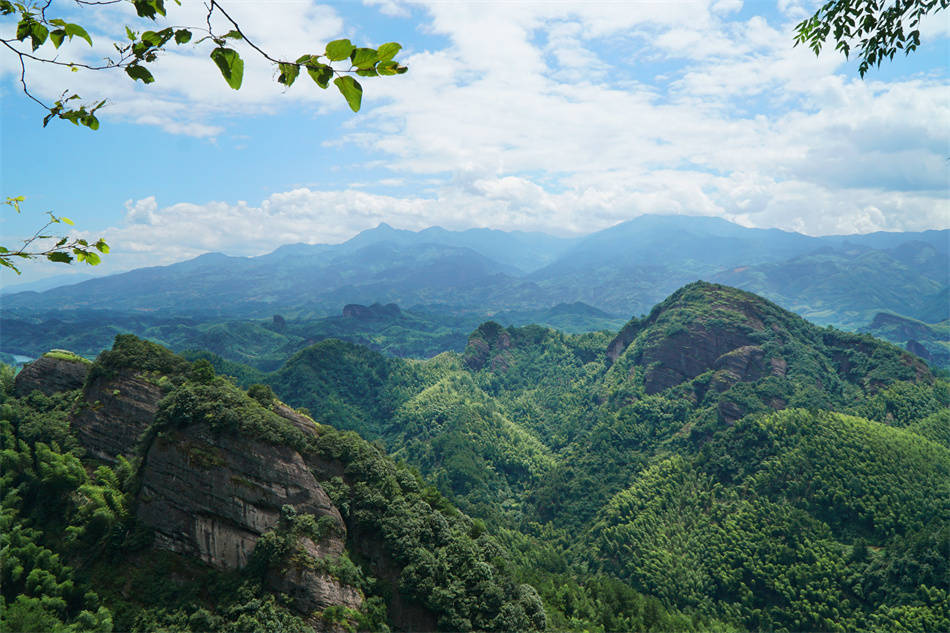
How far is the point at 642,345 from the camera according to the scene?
311 feet

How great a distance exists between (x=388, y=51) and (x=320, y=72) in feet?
1.61

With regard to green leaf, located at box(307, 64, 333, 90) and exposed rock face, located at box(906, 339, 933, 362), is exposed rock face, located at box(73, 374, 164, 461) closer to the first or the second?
green leaf, located at box(307, 64, 333, 90)

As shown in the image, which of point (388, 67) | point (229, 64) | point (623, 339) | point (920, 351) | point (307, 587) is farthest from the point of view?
point (920, 351)

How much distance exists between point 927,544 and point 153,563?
61.0 metres

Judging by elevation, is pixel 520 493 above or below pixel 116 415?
below

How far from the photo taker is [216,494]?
25.8m

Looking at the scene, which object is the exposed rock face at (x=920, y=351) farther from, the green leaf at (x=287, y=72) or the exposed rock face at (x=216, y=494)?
the green leaf at (x=287, y=72)

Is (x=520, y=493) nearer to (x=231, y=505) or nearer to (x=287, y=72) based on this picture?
(x=231, y=505)

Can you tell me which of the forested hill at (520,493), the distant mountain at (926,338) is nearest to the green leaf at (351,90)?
the forested hill at (520,493)

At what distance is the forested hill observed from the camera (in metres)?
24.9

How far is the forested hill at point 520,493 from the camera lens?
2489 centimetres

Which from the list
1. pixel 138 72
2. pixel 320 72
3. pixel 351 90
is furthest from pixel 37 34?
pixel 351 90

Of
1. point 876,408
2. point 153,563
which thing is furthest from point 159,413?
point 876,408

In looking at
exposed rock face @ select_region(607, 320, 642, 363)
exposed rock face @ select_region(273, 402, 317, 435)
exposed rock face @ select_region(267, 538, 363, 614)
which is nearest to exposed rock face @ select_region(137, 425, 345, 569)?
exposed rock face @ select_region(267, 538, 363, 614)
